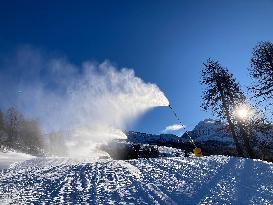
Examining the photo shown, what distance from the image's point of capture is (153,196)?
12.7m

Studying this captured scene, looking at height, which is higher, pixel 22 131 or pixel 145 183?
pixel 22 131

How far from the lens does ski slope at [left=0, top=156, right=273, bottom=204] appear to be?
12.5 meters

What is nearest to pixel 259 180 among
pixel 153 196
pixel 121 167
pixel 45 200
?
pixel 153 196

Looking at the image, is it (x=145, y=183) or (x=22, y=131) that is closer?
(x=145, y=183)

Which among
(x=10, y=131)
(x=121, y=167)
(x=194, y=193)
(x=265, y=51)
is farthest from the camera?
(x=10, y=131)

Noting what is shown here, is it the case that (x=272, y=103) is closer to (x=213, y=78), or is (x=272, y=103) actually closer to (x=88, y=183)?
(x=213, y=78)

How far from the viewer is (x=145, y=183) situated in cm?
1479

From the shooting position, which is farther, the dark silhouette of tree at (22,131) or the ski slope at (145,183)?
the dark silhouette of tree at (22,131)

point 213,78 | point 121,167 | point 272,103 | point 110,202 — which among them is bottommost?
point 110,202

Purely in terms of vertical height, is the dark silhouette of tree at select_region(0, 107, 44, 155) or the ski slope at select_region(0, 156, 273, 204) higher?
the dark silhouette of tree at select_region(0, 107, 44, 155)

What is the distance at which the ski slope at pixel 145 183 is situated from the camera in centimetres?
1255

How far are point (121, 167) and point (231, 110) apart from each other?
22.8 m

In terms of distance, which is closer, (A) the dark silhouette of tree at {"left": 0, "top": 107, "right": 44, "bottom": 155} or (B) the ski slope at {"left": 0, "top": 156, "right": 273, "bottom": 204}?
(B) the ski slope at {"left": 0, "top": 156, "right": 273, "bottom": 204}

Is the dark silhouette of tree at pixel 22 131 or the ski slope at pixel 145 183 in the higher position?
the dark silhouette of tree at pixel 22 131
